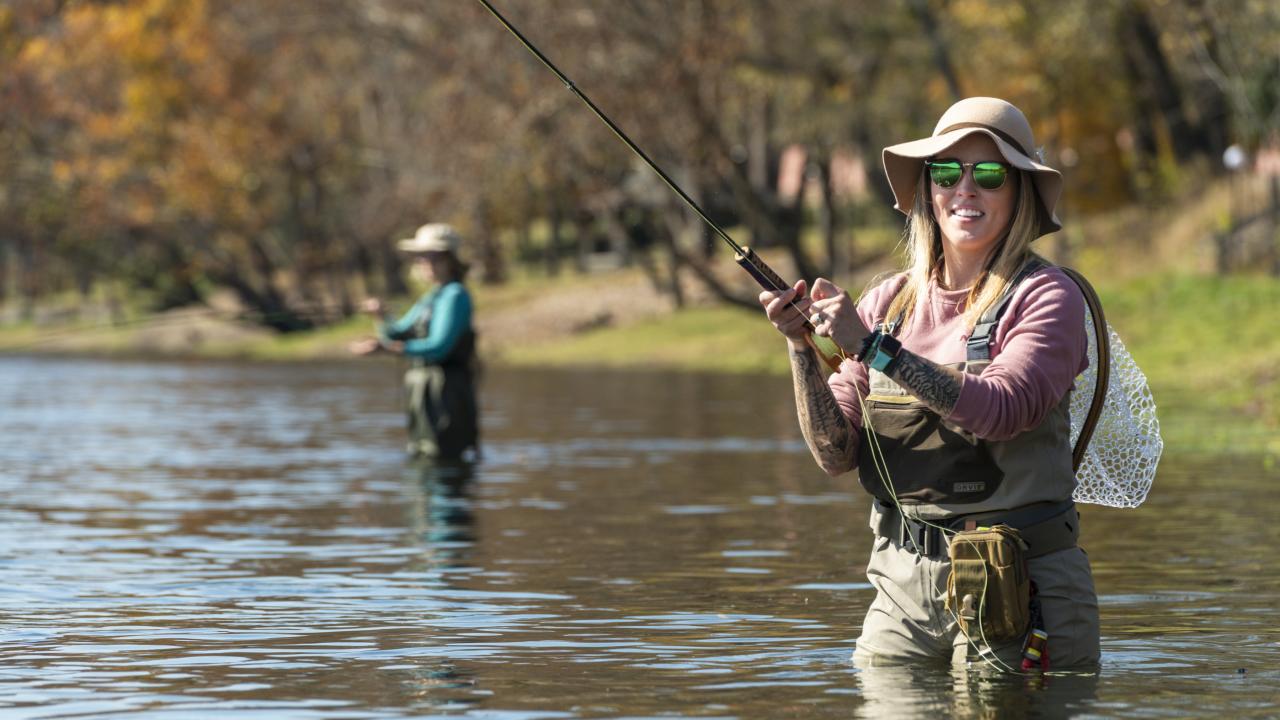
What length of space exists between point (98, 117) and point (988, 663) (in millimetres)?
57656

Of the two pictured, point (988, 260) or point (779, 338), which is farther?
point (779, 338)

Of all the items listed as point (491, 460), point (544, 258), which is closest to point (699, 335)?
point (491, 460)

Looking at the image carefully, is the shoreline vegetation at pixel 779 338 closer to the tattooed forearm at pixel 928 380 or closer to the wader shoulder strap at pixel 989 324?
the wader shoulder strap at pixel 989 324

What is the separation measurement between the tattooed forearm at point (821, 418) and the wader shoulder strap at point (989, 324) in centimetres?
40

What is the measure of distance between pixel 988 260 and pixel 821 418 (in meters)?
0.63

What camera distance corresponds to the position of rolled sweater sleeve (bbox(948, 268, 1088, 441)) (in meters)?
6.38

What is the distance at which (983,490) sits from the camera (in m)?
6.65

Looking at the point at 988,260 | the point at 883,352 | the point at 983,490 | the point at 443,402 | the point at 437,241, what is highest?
the point at 437,241

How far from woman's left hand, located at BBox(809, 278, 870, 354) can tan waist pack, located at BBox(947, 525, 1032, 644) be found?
651 mm

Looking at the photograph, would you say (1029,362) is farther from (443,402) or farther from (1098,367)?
(443,402)

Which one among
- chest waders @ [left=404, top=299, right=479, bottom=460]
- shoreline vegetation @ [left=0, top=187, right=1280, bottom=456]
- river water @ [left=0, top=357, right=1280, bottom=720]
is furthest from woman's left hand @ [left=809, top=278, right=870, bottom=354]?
chest waders @ [left=404, top=299, right=479, bottom=460]

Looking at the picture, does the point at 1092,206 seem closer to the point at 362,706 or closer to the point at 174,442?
the point at 174,442

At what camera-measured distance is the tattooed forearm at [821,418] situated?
675cm

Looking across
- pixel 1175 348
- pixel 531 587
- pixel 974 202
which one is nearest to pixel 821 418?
pixel 974 202
